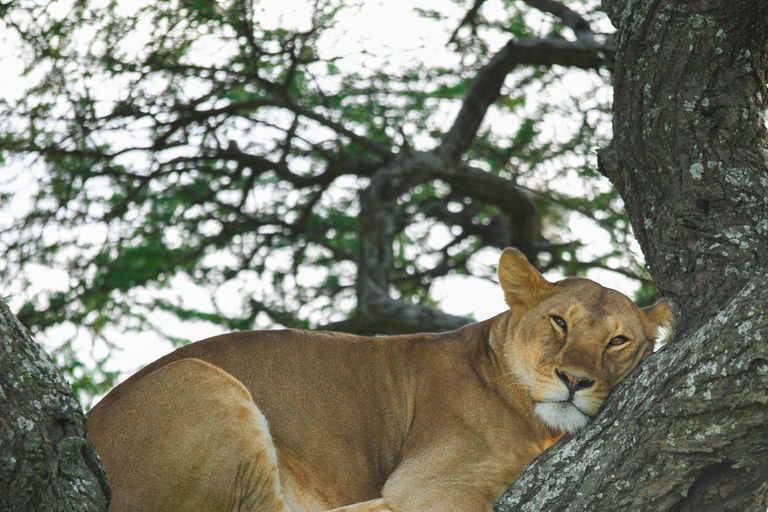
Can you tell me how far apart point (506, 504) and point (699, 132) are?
6.88 ft

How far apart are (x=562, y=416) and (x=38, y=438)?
2.42 m

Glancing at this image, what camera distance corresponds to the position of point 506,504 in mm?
3873

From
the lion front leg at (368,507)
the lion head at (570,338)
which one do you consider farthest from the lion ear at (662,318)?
the lion front leg at (368,507)

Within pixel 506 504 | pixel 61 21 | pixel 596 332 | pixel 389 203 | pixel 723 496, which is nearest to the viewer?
pixel 723 496

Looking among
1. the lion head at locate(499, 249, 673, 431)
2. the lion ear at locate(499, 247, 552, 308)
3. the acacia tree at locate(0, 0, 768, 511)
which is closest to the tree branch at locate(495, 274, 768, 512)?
the acacia tree at locate(0, 0, 768, 511)

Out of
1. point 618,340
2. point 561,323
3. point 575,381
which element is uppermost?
point 561,323

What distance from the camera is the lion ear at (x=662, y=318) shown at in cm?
444

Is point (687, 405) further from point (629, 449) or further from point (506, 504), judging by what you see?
point (506, 504)

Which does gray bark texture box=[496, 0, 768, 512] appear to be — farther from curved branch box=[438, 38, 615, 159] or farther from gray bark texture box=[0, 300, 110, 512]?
curved branch box=[438, 38, 615, 159]

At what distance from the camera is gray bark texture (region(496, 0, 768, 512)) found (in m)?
3.10

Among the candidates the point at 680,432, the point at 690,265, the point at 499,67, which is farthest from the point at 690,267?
the point at 499,67

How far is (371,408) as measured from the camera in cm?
484

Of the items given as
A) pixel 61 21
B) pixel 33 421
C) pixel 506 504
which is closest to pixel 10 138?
pixel 61 21

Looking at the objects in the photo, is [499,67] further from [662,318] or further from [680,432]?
[680,432]
